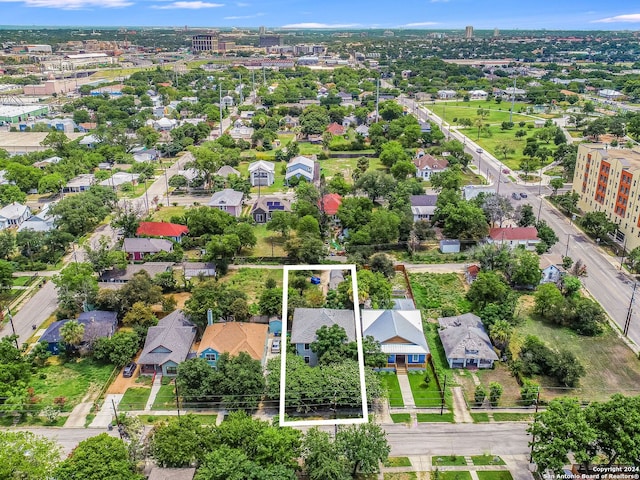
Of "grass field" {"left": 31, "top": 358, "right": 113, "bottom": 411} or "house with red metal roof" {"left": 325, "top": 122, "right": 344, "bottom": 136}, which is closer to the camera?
"grass field" {"left": 31, "top": 358, "right": 113, "bottom": 411}

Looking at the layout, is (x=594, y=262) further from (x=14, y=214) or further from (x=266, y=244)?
(x=14, y=214)

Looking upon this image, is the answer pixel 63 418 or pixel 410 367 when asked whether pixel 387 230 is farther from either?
pixel 63 418

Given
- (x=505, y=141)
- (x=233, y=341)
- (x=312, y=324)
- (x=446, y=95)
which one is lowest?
(x=233, y=341)

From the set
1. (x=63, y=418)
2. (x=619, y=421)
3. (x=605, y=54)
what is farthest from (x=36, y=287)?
(x=605, y=54)

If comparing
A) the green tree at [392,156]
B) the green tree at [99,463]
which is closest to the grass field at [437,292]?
the green tree at [99,463]

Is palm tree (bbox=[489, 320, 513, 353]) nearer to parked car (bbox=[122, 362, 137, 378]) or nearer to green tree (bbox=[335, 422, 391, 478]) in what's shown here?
green tree (bbox=[335, 422, 391, 478])

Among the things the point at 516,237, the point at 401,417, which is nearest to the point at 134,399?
the point at 401,417

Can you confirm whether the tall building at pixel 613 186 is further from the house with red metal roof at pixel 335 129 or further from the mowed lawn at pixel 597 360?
the house with red metal roof at pixel 335 129

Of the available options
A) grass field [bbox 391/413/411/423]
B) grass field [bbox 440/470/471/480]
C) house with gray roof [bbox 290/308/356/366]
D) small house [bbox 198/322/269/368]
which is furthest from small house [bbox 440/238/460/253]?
grass field [bbox 440/470/471/480]
